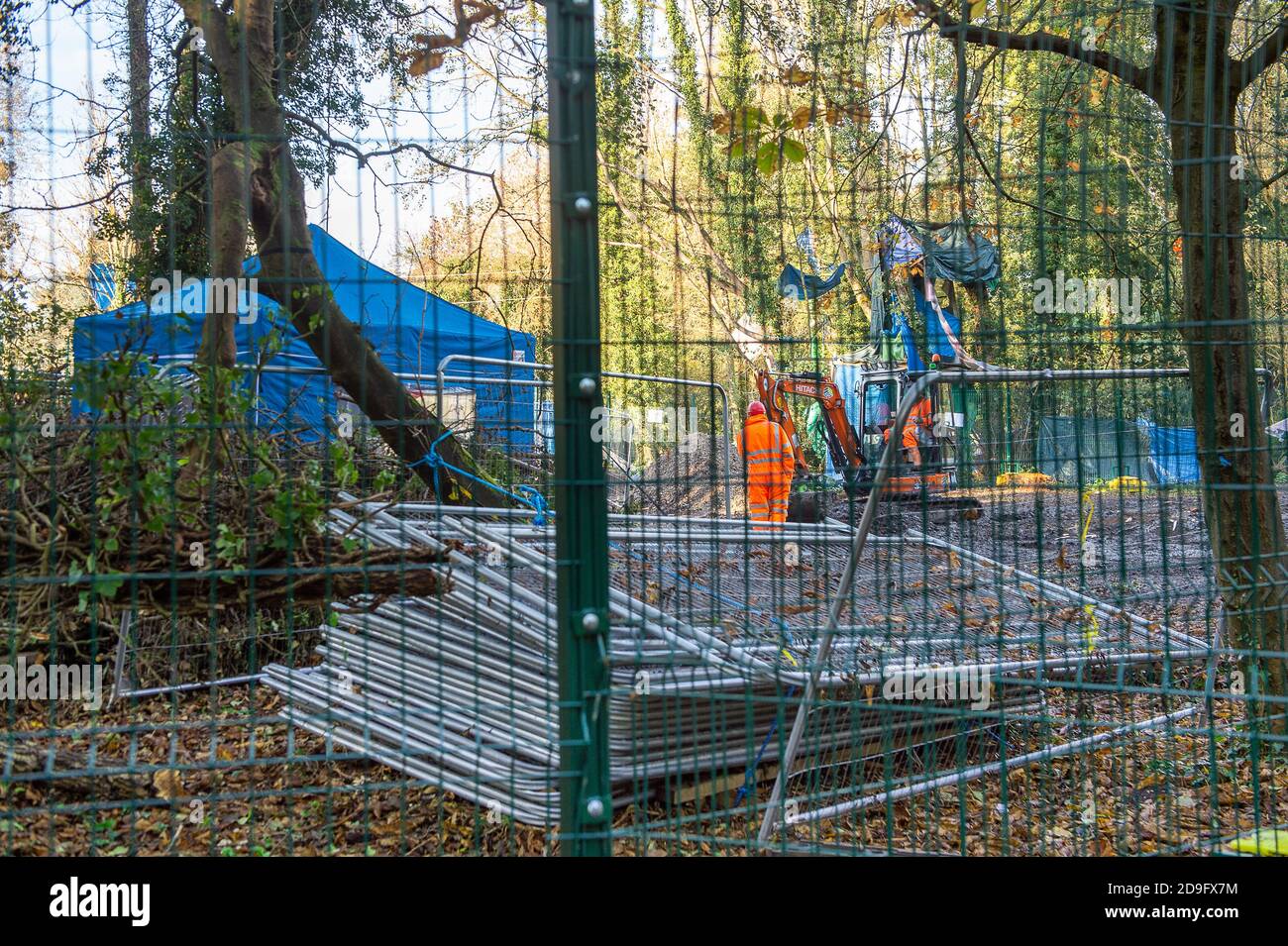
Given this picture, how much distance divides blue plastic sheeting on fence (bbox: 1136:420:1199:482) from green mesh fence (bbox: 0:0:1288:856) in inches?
2.7

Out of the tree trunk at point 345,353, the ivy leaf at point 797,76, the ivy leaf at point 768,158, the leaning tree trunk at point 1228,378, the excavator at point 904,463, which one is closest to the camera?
the ivy leaf at point 768,158

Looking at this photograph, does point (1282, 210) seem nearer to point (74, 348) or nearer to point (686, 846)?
point (686, 846)

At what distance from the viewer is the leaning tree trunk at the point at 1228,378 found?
4.07 meters

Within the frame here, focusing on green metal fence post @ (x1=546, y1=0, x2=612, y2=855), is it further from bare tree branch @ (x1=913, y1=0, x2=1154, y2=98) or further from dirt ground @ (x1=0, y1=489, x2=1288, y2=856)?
bare tree branch @ (x1=913, y1=0, x2=1154, y2=98)

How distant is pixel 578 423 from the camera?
281 cm

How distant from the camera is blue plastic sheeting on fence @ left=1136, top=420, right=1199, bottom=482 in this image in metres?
3.88

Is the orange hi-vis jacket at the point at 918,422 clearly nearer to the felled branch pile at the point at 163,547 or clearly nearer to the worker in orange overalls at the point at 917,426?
the worker in orange overalls at the point at 917,426

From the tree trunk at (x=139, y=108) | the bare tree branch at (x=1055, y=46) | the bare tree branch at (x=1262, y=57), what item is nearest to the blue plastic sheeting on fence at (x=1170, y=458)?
the bare tree branch at (x=1055, y=46)

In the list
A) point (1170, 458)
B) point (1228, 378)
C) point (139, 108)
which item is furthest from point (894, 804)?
point (139, 108)

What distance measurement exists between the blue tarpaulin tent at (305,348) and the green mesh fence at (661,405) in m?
0.07

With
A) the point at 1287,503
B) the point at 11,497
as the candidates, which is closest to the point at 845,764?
the point at 1287,503

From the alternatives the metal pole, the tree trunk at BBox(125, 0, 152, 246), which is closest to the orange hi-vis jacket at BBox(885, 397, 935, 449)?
the metal pole

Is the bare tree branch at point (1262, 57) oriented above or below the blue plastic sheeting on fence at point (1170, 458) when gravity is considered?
above

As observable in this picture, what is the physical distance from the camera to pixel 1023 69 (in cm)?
425
